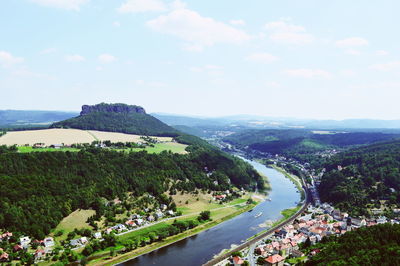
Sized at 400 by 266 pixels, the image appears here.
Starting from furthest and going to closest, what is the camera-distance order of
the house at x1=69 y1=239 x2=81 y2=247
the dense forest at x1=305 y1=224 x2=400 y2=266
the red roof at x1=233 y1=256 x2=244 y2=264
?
Answer: 1. the house at x1=69 y1=239 x2=81 y2=247
2. the red roof at x1=233 y1=256 x2=244 y2=264
3. the dense forest at x1=305 y1=224 x2=400 y2=266

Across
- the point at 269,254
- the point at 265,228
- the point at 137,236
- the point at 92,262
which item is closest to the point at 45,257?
the point at 92,262

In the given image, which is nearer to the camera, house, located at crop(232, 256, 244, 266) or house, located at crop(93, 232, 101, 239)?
house, located at crop(232, 256, 244, 266)

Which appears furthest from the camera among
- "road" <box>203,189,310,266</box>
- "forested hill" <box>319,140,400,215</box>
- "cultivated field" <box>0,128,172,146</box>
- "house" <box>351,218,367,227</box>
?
"cultivated field" <box>0,128,172,146</box>

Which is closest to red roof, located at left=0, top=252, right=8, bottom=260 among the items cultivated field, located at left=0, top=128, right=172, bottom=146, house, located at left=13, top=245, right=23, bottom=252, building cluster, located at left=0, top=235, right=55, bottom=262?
building cluster, located at left=0, top=235, right=55, bottom=262

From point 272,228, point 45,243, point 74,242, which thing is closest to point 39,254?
point 45,243

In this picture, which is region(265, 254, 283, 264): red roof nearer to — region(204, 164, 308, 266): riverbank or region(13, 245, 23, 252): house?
region(204, 164, 308, 266): riverbank

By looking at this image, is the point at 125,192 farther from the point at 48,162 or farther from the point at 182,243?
the point at 182,243
